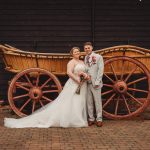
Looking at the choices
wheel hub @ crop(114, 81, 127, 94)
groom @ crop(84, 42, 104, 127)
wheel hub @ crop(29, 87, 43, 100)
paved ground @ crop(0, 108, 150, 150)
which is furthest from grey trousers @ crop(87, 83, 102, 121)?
wheel hub @ crop(29, 87, 43, 100)

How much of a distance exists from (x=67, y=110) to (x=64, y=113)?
0.09 m

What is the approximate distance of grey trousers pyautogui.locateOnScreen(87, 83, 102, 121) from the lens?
342 inches

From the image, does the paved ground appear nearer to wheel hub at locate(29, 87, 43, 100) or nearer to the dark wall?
wheel hub at locate(29, 87, 43, 100)

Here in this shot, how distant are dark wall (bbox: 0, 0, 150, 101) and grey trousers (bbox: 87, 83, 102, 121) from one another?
236 centimetres

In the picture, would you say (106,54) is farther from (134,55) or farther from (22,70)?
(22,70)

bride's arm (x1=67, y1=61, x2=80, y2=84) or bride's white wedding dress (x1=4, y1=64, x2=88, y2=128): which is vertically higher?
bride's arm (x1=67, y1=61, x2=80, y2=84)

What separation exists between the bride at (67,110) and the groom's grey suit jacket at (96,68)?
0.15 meters

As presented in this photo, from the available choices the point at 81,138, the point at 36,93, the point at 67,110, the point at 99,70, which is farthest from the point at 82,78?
the point at 81,138

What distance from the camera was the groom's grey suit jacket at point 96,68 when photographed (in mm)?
8562

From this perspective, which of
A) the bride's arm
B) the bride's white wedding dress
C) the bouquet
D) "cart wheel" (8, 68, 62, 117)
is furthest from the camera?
"cart wheel" (8, 68, 62, 117)

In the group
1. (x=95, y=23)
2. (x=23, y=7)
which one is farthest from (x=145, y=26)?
(x=23, y=7)

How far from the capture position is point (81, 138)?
7320mm

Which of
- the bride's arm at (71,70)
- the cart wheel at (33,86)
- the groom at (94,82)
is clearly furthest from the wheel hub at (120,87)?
the cart wheel at (33,86)

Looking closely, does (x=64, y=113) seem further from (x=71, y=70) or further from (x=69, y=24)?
(x=69, y=24)
